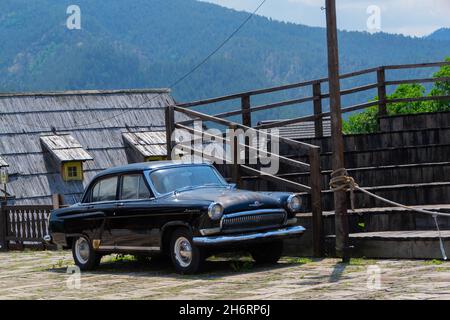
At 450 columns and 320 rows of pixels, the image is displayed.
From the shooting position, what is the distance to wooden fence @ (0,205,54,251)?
21328 mm

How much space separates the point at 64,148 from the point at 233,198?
36839 mm

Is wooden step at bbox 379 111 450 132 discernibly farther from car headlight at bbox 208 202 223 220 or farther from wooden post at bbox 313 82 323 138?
car headlight at bbox 208 202 223 220

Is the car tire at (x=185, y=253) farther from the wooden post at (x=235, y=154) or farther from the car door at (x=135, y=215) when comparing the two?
the wooden post at (x=235, y=154)

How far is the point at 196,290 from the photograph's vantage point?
10797mm

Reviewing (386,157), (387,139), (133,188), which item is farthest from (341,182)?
(387,139)

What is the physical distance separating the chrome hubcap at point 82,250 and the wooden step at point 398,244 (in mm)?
3646

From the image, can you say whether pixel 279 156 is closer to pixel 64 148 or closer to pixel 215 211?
pixel 215 211

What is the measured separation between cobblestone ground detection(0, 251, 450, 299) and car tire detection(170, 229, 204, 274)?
0.16 metres

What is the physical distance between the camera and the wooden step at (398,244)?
12.6m

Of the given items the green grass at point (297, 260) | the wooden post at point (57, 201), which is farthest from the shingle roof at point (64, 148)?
the green grass at point (297, 260)

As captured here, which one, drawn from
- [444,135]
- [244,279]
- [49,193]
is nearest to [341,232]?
[244,279]

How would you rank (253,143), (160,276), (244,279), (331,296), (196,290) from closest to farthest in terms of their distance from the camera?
(331,296) → (196,290) → (244,279) → (160,276) → (253,143)
